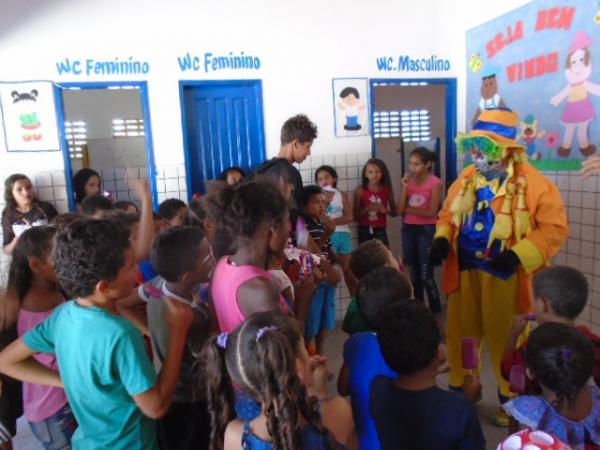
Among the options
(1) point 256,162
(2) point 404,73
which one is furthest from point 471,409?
(2) point 404,73

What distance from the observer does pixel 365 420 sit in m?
1.53

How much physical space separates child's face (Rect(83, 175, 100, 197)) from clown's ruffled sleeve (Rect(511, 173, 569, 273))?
3127mm

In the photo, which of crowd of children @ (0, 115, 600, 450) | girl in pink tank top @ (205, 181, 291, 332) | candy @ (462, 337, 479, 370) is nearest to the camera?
crowd of children @ (0, 115, 600, 450)

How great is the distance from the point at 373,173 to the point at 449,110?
3.57ft

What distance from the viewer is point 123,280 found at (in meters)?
1.39

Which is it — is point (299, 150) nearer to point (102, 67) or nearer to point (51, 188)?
point (102, 67)

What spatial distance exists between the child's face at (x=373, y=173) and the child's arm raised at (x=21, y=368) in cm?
323

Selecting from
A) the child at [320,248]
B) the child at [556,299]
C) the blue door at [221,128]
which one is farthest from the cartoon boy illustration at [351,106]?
the child at [556,299]

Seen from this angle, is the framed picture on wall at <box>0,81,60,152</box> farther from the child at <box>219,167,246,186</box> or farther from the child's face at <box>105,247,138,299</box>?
the child's face at <box>105,247,138,299</box>

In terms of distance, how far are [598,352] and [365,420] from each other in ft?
2.63

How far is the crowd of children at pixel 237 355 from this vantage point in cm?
122

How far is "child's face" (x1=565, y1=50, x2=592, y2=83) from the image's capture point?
3.21m

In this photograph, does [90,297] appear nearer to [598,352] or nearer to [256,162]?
[598,352]

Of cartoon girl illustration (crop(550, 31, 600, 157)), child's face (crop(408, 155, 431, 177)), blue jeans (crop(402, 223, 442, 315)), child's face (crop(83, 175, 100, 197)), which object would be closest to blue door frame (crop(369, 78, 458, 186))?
child's face (crop(408, 155, 431, 177))
